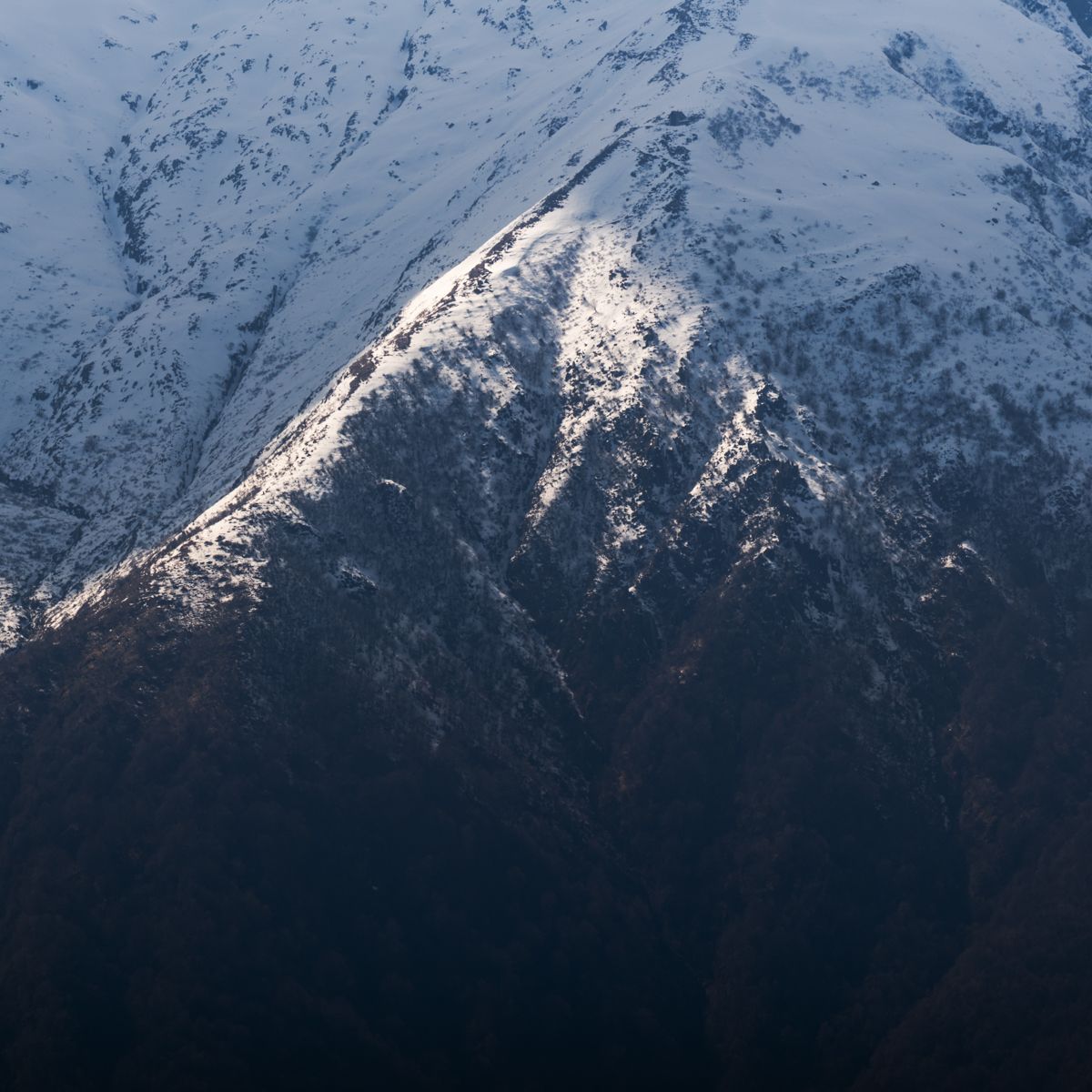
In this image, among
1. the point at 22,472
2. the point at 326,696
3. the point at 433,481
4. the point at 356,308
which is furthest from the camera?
the point at 356,308

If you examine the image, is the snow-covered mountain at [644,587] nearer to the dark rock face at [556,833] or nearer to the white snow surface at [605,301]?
the dark rock face at [556,833]

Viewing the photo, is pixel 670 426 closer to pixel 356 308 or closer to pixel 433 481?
pixel 433 481

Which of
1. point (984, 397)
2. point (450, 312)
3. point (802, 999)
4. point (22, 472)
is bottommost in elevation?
point (22, 472)

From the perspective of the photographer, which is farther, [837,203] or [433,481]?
[837,203]

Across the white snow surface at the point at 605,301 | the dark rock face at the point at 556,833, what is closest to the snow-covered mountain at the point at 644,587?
the dark rock face at the point at 556,833

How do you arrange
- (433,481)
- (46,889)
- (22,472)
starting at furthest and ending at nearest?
1. (22,472)
2. (433,481)
3. (46,889)

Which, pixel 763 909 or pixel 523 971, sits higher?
pixel 763 909

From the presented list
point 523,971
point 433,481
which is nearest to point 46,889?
point 523,971

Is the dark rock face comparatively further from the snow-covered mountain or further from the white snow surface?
the white snow surface
